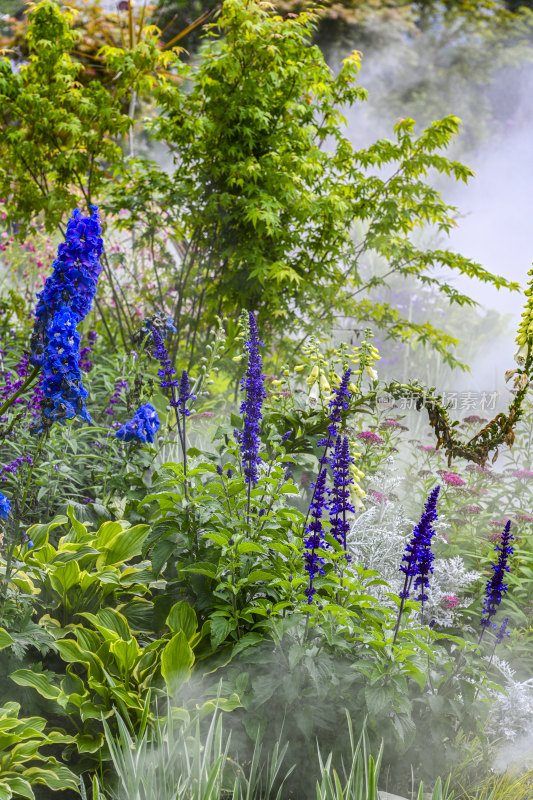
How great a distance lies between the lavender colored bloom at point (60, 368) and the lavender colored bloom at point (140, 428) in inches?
20.1

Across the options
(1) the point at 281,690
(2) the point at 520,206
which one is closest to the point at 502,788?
(1) the point at 281,690

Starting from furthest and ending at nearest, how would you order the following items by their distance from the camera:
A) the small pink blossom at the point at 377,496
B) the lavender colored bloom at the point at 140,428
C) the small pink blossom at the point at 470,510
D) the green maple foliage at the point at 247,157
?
the green maple foliage at the point at 247,157, the small pink blossom at the point at 377,496, the small pink blossom at the point at 470,510, the lavender colored bloom at the point at 140,428

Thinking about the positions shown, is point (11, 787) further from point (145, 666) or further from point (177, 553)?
point (177, 553)

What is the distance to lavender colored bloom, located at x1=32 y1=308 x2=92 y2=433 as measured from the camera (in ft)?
5.02

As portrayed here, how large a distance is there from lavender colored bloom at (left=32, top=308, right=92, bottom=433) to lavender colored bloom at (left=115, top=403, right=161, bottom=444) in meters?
0.51

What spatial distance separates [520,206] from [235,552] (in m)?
7.19

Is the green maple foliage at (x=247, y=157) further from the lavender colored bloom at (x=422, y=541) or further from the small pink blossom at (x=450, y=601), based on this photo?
the lavender colored bloom at (x=422, y=541)

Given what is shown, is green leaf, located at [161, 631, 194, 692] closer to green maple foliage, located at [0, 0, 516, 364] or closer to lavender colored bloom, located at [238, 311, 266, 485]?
lavender colored bloom, located at [238, 311, 266, 485]

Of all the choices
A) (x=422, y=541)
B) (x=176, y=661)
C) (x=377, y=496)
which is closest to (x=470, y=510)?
(x=377, y=496)

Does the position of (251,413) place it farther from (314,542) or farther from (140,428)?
(140,428)

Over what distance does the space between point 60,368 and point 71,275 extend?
0.70 feet

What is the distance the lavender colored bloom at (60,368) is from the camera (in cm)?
153

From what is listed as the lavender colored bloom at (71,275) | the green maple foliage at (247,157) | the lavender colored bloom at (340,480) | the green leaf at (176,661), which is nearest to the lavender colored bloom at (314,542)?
the lavender colored bloom at (340,480)

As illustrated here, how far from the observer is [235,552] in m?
1.70
